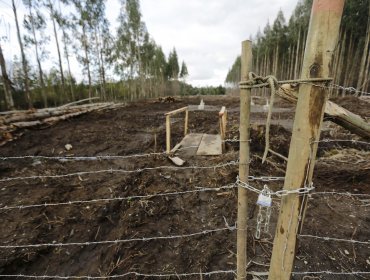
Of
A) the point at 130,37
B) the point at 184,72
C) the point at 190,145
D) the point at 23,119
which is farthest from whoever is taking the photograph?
the point at 184,72

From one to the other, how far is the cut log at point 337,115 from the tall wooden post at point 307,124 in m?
0.11

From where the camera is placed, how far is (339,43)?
1245 centimetres

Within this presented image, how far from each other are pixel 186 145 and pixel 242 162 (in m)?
4.55

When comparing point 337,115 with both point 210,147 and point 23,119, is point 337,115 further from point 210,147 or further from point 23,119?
point 23,119

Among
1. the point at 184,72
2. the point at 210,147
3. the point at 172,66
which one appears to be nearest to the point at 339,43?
the point at 210,147

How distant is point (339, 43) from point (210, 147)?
1238 cm

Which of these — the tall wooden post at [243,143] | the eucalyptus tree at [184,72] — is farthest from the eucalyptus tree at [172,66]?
the tall wooden post at [243,143]

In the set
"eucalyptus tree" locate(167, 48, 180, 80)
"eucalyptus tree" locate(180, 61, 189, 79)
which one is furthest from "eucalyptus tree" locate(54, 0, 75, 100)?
"eucalyptus tree" locate(180, 61, 189, 79)

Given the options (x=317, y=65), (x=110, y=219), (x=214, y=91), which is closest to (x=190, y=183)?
(x=110, y=219)

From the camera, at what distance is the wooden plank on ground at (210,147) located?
5156 mm

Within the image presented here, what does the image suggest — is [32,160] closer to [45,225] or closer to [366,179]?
[45,225]

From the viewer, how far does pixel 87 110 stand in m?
13.3

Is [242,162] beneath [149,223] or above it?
above

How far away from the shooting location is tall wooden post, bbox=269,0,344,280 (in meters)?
0.99
